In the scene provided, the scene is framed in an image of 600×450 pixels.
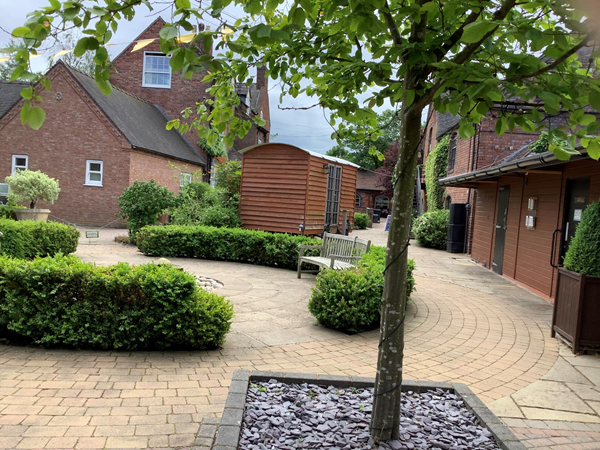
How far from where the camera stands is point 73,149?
847 inches

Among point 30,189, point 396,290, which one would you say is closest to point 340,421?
point 396,290

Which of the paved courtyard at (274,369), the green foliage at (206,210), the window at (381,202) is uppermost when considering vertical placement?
the window at (381,202)

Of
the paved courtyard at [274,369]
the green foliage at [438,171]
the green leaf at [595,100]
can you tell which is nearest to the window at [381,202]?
the green foliage at [438,171]

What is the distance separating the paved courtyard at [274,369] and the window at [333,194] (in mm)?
7722

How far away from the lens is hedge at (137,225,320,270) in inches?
454

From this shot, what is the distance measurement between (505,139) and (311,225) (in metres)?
7.70

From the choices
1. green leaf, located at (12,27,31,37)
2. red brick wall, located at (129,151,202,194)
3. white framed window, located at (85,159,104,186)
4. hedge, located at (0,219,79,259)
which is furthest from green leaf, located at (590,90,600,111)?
white framed window, located at (85,159,104,186)

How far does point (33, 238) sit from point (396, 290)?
10222 millimetres

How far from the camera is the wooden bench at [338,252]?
8484 mm

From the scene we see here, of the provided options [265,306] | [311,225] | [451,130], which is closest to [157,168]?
[311,225]

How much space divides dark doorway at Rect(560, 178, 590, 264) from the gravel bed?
6.10 meters

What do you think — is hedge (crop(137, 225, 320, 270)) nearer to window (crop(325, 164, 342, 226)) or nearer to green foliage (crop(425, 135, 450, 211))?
window (crop(325, 164, 342, 226))

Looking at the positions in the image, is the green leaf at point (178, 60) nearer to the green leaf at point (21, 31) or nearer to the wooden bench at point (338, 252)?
the green leaf at point (21, 31)

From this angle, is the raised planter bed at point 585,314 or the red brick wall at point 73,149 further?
the red brick wall at point 73,149
